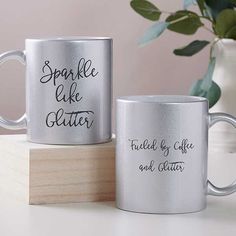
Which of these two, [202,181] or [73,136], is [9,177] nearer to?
[73,136]

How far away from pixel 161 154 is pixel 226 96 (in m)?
0.47

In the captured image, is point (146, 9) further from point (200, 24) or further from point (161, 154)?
point (161, 154)

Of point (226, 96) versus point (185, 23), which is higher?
point (185, 23)

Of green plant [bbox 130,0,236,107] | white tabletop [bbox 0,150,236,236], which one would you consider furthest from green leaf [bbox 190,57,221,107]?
white tabletop [bbox 0,150,236,236]

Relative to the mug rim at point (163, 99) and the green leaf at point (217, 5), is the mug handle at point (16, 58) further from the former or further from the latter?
the green leaf at point (217, 5)

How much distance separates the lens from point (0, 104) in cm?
137

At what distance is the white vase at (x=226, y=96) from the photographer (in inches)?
43.8

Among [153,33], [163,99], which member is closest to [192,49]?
[153,33]

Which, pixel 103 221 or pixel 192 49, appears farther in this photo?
pixel 192 49

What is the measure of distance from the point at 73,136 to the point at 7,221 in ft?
0.37

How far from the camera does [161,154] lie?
671 millimetres

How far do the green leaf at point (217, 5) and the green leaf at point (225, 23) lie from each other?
Answer: 34 mm

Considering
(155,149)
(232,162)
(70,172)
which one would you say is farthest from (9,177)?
(232,162)

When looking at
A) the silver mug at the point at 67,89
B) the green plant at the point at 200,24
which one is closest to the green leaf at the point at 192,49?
the green plant at the point at 200,24
